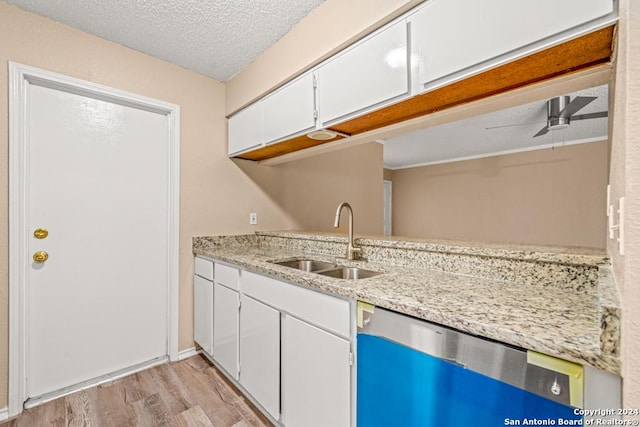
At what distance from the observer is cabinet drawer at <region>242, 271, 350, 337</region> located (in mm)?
1203

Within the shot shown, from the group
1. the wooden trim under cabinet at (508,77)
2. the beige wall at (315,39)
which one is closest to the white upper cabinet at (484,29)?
the wooden trim under cabinet at (508,77)

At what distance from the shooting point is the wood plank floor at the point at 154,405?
1.64 m

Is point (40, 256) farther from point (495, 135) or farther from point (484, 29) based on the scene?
point (495, 135)

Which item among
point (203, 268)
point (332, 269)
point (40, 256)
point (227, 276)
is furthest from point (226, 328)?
point (40, 256)

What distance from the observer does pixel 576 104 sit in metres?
2.63

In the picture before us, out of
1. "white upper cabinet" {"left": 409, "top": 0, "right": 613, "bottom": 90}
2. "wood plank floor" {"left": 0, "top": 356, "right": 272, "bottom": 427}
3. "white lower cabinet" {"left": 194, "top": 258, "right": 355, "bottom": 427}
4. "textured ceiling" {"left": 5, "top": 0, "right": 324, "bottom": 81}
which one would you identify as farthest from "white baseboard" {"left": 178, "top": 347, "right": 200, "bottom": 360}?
"white upper cabinet" {"left": 409, "top": 0, "right": 613, "bottom": 90}

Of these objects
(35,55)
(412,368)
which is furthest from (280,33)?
(412,368)

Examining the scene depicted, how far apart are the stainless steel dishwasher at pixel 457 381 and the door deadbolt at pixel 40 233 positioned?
6.43 feet

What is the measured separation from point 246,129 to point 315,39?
36.0 inches

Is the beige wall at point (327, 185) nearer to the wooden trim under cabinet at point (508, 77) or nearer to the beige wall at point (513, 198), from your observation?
the wooden trim under cabinet at point (508, 77)

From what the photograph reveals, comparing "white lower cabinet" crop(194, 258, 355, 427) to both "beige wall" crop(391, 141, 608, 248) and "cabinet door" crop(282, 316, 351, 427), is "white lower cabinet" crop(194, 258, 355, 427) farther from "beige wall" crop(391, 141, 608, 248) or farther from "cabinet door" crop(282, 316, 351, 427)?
"beige wall" crop(391, 141, 608, 248)

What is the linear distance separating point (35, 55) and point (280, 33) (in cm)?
146

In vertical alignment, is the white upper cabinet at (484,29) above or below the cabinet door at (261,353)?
above

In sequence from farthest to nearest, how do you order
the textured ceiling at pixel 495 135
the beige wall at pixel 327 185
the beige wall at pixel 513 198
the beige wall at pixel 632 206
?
the beige wall at pixel 513 198
the textured ceiling at pixel 495 135
the beige wall at pixel 327 185
the beige wall at pixel 632 206
